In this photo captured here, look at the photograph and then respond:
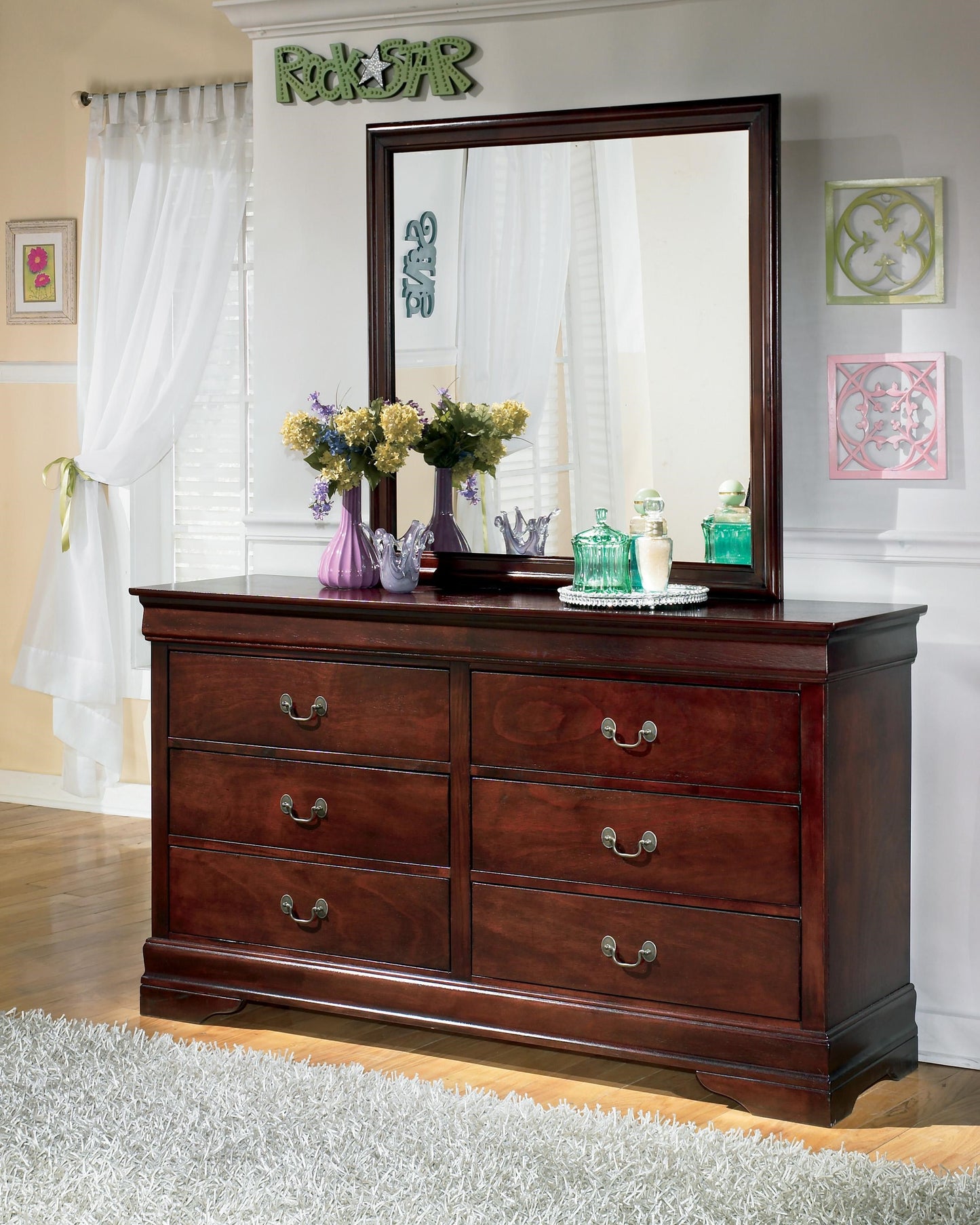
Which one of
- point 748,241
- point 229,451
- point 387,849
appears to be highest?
point 748,241

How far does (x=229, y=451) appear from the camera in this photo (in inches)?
182

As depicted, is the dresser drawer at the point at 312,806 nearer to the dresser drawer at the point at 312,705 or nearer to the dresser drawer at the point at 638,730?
the dresser drawer at the point at 312,705

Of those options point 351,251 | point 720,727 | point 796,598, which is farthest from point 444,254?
point 720,727

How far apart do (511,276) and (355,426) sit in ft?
1.56

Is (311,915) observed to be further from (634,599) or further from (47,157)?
(47,157)

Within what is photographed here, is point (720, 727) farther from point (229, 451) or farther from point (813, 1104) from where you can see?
point (229, 451)

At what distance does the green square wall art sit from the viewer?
2.86 meters

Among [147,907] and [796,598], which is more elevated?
[796,598]

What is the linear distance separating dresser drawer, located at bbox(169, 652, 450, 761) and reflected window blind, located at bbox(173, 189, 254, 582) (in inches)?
61.0

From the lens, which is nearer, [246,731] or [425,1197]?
[425,1197]

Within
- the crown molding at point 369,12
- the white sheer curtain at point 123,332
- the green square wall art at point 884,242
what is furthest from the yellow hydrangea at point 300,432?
the white sheer curtain at point 123,332

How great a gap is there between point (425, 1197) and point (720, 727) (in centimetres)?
93

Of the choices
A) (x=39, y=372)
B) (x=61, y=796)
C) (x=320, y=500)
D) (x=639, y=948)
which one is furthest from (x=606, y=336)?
(x=61, y=796)

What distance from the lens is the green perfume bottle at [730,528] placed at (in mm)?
2967
